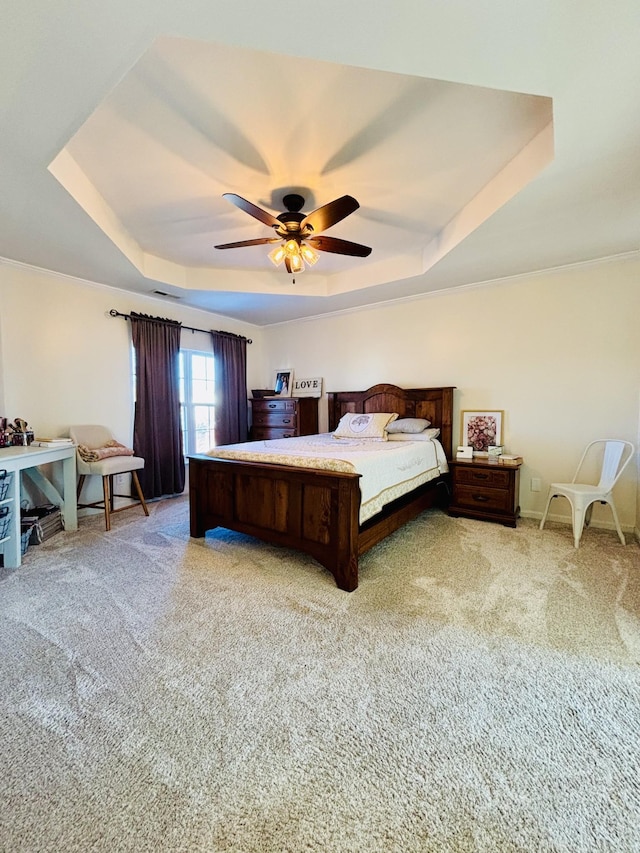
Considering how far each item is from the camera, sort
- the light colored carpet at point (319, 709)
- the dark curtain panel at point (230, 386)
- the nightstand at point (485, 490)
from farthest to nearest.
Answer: the dark curtain panel at point (230, 386)
the nightstand at point (485, 490)
the light colored carpet at point (319, 709)

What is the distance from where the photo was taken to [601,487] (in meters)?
3.09

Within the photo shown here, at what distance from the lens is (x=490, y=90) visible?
1.70m

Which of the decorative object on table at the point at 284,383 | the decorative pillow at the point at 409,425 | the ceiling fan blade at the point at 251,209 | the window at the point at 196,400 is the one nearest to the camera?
the ceiling fan blade at the point at 251,209

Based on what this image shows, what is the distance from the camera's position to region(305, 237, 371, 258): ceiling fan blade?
263 centimetres

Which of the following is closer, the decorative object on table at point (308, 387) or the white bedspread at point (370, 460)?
the white bedspread at point (370, 460)

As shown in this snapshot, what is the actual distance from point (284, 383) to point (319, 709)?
4.53 meters

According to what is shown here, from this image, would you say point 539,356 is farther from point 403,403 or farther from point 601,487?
point 403,403

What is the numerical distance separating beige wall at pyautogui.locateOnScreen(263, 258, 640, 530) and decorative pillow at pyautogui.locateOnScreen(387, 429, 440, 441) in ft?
1.36

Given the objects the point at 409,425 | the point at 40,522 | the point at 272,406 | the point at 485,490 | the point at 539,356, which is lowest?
the point at 40,522

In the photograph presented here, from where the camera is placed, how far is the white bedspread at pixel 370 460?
249cm

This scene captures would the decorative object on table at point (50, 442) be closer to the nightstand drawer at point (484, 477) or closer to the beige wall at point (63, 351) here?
the beige wall at point (63, 351)

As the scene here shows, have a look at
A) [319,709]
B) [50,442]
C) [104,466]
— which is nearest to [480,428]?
[319,709]

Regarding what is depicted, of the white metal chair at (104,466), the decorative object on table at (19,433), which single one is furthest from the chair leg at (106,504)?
the decorative object on table at (19,433)

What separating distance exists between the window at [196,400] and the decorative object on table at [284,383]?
0.96 meters
